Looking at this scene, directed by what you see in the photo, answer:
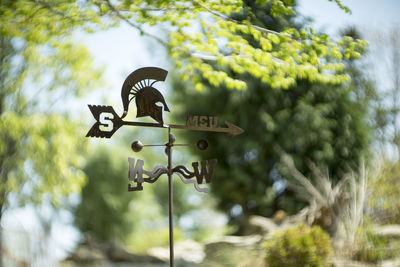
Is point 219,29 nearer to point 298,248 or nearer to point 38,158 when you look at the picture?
point 298,248

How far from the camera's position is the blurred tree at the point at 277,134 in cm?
623

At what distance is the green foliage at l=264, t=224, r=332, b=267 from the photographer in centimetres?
409

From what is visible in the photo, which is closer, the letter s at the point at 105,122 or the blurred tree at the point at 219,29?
the letter s at the point at 105,122

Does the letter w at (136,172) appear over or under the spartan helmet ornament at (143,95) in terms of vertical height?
under

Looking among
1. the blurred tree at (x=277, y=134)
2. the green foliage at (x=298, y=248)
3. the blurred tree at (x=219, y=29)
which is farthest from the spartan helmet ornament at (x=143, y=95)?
the blurred tree at (x=277, y=134)

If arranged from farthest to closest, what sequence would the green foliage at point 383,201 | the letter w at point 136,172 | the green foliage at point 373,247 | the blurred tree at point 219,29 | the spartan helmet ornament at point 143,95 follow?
1. the green foliage at point 383,201
2. the green foliage at point 373,247
3. the blurred tree at point 219,29
4. the spartan helmet ornament at point 143,95
5. the letter w at point 136,172

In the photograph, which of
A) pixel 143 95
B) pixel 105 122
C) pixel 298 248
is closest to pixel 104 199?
pixel 105 122

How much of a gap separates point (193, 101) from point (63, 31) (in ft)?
9.35

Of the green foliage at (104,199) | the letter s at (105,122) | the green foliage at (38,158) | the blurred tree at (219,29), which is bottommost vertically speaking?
the green foliage at (104,199)

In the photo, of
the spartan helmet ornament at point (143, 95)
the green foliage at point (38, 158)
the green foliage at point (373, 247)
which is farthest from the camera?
the green foliage at point (38, 158)

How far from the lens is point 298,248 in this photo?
13.4 ft

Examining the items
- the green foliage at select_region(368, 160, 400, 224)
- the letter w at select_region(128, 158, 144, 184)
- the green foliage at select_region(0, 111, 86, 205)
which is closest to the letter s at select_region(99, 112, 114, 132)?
the letter w at select_region(128, 158, 144, 184)

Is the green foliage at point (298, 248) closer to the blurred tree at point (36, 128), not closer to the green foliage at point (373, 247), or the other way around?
the green foliage at point (373, 247)

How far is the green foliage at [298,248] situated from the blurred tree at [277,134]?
2.06 m
